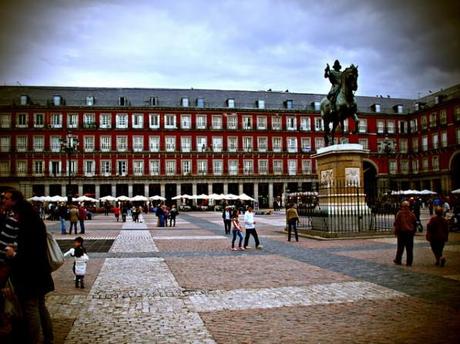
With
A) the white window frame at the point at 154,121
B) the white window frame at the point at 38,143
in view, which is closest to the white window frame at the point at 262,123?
the white window frame at the point at 154,121

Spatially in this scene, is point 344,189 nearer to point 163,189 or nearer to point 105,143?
point 163,189

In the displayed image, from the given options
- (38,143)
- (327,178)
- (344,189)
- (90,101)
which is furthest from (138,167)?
(344,189)

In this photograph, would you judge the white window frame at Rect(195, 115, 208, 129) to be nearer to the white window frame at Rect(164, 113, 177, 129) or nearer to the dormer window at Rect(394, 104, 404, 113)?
the white window frame at Rect(164, 113, 177, 129)

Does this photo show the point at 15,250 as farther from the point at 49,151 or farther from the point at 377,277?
the point at 49,151

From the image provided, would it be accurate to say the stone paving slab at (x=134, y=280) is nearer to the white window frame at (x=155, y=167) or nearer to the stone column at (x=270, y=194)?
the white window frame at (x=155, y=167)

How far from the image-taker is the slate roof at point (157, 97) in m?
64.8

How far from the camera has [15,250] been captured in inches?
180

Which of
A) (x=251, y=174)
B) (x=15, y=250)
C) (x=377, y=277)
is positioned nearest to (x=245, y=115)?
(x=251, y=174)

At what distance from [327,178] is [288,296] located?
13.7 m

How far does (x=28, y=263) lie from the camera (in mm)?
4609

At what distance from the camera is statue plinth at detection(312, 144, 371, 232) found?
63.0 feet

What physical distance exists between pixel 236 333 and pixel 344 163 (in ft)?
49.4

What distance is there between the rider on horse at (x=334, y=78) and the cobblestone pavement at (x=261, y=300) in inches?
384

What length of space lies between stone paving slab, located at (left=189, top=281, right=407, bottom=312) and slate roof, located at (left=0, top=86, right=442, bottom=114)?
192 feet
